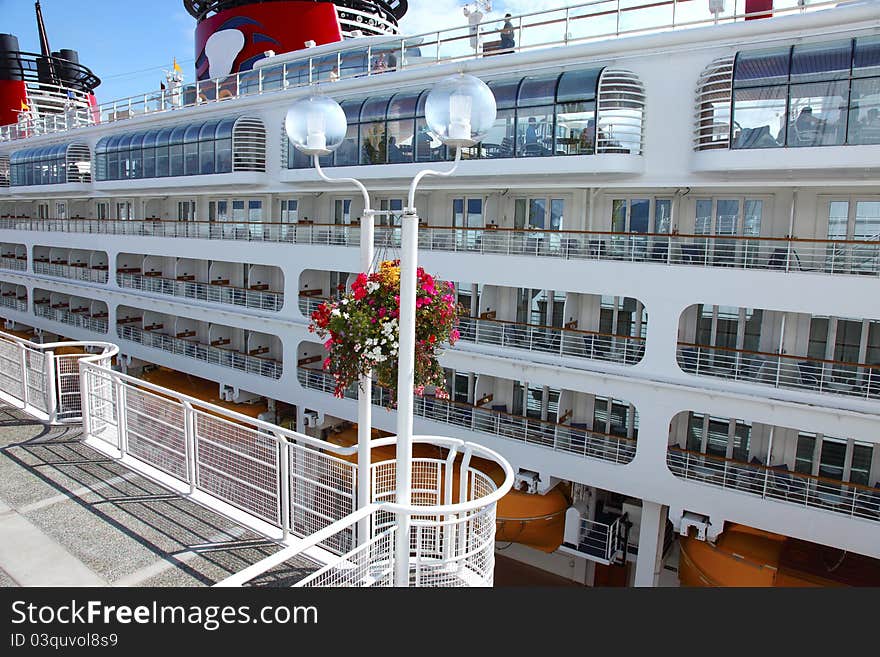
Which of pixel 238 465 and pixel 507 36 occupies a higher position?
pixel 507 36

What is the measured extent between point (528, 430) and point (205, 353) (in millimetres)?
10091

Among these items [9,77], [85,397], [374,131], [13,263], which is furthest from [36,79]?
[85,397]

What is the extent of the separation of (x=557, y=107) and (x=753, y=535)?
7456mm

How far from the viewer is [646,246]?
10969 mm

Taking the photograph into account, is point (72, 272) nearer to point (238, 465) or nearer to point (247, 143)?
point (247, 143)

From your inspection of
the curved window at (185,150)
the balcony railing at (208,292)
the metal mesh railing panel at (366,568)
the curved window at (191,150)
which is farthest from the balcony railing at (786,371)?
the curved window at (191,150)

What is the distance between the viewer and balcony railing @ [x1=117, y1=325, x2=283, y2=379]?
16.2 m

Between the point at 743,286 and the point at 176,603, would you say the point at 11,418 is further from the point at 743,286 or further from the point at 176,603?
the point at 743,286

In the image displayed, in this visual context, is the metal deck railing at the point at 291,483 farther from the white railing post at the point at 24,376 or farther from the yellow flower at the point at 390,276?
A: the yellow flower at the point at 390,276

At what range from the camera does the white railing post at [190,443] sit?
6046 millimetres

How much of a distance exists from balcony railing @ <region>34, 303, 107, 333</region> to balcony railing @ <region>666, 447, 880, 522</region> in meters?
18.7

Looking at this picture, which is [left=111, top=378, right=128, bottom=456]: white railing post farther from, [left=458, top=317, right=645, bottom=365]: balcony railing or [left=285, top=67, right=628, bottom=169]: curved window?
[left=458, top=317, right=645, bottom=365]: balcony railing

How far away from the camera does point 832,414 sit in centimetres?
888

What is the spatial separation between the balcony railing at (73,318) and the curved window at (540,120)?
543 inches
